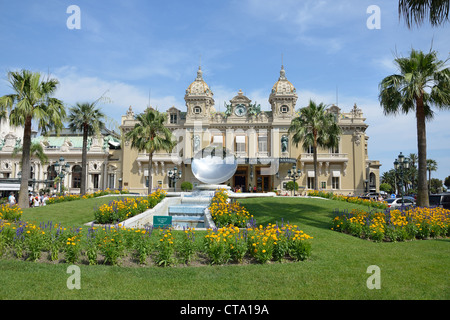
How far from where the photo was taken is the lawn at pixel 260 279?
218 inches

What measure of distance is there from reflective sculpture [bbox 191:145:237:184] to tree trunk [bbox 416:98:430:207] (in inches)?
704

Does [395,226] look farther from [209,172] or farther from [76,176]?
[76,176]

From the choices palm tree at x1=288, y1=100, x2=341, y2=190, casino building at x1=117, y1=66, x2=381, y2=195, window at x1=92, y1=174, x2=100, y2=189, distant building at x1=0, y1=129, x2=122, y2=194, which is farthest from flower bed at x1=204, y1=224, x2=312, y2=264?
window at x1=92, y1=174, x2=100, y2=189

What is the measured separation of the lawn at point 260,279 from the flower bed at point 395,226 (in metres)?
1.59

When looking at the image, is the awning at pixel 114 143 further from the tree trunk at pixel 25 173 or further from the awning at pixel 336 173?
the awning at pixel 336 173

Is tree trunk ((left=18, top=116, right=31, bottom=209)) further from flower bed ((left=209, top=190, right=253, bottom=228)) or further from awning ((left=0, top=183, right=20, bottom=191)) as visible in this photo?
awning ((left=0, top=183, right=20, bottom=191))

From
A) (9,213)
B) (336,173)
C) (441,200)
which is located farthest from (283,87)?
(9,213)

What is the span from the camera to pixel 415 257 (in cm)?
834

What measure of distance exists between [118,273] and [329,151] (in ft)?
136

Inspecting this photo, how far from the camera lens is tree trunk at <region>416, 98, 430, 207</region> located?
1584cm

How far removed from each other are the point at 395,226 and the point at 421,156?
6.87 meters
